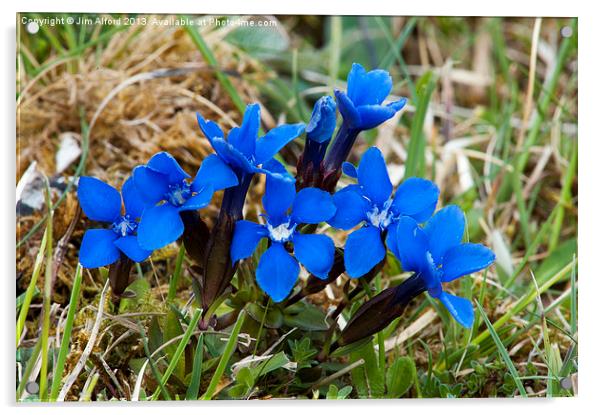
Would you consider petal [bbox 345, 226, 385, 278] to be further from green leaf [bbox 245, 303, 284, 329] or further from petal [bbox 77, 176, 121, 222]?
petal [bbox 77, 176, 121, 222]

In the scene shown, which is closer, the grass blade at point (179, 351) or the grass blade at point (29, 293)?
the grass blade at point (179, 351)

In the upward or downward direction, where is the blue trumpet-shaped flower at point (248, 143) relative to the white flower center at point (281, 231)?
upward

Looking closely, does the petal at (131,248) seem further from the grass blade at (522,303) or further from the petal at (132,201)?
the grass blade at (522,303)

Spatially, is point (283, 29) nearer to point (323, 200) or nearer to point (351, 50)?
point (351, 50)

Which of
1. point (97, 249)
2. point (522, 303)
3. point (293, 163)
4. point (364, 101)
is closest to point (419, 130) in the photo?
point (293, 163)

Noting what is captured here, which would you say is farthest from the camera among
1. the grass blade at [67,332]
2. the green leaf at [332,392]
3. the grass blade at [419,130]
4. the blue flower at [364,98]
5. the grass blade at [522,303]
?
the grass blade at [419,130]

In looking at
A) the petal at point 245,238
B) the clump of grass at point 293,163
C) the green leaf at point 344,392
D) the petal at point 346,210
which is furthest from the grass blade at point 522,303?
the petal at point 245,238
